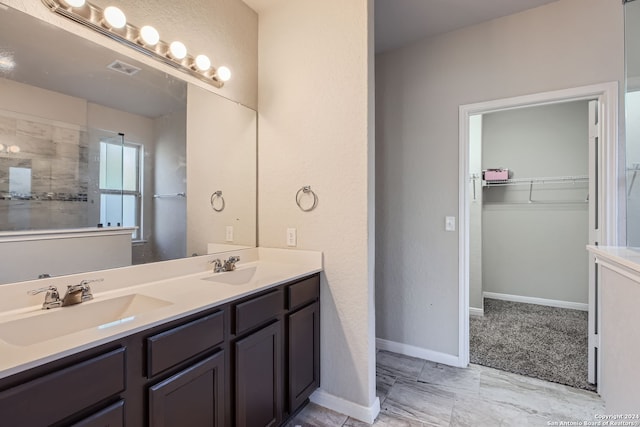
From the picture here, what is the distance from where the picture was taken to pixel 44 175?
48.3 inches

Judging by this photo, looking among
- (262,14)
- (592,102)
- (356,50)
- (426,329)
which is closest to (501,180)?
(592,102)

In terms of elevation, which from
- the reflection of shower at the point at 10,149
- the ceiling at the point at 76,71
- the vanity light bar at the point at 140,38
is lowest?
the reflection of shower at the point at 10,149

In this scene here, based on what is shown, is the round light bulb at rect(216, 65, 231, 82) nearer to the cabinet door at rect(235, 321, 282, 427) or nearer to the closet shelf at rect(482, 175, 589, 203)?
the cabinet door at rect(235, 321, 282, 427)

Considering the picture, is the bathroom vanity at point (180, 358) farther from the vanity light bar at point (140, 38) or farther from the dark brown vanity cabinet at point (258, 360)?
the vanity light bar at point (140, 38)

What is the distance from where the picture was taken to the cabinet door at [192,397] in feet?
3.28

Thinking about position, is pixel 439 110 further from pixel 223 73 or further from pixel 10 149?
pixel 10 149

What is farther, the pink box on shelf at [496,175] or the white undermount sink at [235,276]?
the pink box on shelf at [496,175]

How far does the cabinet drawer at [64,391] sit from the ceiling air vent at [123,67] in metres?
1.33

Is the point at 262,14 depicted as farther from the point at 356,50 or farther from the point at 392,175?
the point at 392,175

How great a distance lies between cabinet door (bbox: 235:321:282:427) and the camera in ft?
4.30

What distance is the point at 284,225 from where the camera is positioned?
207 centimetres

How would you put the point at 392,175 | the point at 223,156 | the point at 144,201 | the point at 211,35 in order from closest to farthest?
the point at 144,201
the point at 211,35
the point at 223,156
the point at 392,175

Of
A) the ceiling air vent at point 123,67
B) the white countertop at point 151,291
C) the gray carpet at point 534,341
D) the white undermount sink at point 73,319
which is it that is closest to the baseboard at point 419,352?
the gray carpet at point 534,341

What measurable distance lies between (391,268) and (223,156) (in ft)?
5.65
